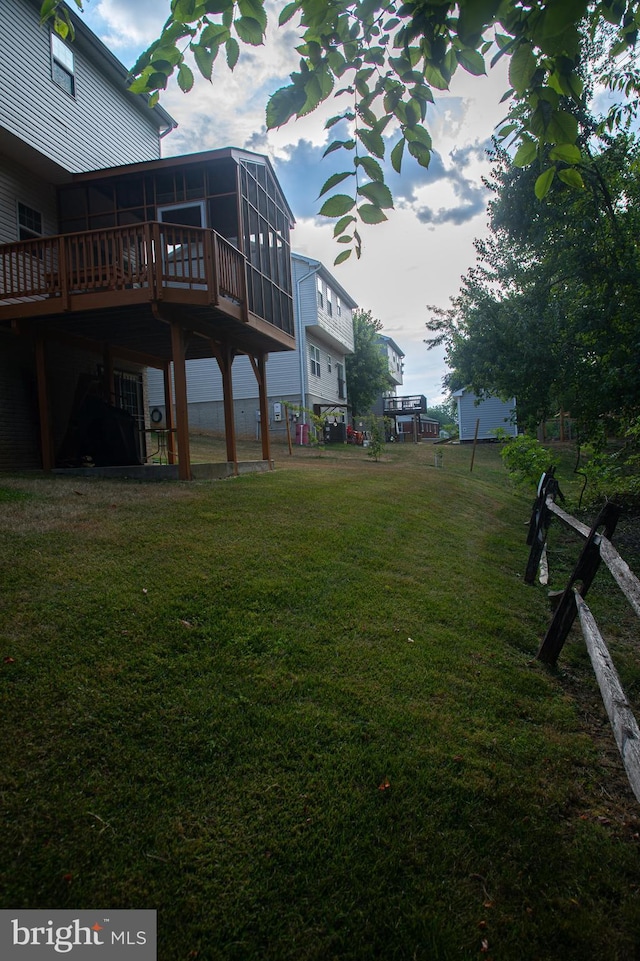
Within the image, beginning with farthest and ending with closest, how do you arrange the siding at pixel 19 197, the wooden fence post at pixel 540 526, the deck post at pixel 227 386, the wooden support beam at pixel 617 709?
the deck post at pixel 227 386, the siding at pixel 19 197, the wooden fence post at pixel 540 526, the wooden support beam at pixel 617 709

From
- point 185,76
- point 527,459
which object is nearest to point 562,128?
point 185,76

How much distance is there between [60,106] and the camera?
10.8 meters

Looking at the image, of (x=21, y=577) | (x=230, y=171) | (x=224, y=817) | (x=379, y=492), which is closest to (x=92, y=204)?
(x=230, y=171)

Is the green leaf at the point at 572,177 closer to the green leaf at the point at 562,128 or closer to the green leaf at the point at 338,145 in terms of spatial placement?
the green leaf at the point at 562,128

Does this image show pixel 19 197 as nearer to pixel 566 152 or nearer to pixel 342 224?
pixel 342 224

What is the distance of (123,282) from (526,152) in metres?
7.99

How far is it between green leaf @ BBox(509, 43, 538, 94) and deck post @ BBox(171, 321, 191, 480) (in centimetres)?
781

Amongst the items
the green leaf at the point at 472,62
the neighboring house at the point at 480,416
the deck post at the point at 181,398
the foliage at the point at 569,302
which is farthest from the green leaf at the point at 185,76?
the neighboring house at the point at 480,416

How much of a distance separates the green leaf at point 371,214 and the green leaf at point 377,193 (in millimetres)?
22

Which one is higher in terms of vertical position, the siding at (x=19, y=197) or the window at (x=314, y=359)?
the siding at (x=19, y=197)

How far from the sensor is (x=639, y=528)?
9.33 meters

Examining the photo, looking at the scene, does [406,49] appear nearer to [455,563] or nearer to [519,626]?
[519,626]

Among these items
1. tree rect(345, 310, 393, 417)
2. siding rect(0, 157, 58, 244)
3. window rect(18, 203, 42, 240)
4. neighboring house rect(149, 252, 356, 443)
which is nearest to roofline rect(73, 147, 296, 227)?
siding rect(0, 157, 58, 244)

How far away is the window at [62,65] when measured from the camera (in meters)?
10.8
